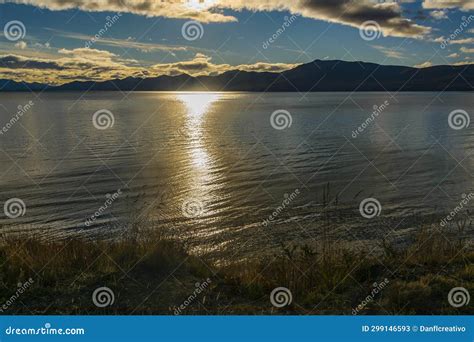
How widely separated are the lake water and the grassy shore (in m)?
2.24

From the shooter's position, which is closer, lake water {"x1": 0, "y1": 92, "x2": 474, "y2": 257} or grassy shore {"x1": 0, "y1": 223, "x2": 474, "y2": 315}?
grassy shore {"x1": 0, "y1": 223, "x2": 474, "y2": 315}

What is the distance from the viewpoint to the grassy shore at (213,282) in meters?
7.13

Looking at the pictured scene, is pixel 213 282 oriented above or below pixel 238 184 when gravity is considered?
below

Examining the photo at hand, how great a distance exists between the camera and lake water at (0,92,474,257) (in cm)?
1609

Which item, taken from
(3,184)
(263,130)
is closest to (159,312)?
(3,184)

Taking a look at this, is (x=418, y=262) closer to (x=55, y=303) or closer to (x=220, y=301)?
(x=220, y=301)

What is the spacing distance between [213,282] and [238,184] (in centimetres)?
1532

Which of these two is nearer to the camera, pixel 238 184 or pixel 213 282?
pixel 213 282

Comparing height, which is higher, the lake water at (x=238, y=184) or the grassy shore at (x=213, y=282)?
the lake water at (x=238, y=184)

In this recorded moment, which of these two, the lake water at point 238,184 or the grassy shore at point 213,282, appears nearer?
the grassy shore at point 213,282

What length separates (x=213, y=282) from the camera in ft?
26.8

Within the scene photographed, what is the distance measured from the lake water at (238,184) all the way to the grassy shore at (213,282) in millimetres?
2240

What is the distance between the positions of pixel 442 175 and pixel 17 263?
22823 millimetres

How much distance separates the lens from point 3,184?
947 inches
